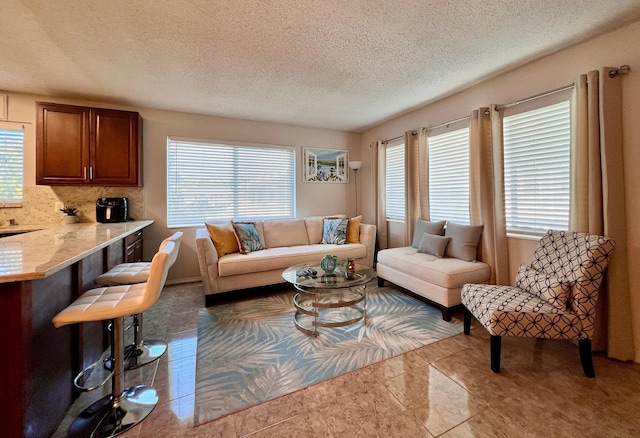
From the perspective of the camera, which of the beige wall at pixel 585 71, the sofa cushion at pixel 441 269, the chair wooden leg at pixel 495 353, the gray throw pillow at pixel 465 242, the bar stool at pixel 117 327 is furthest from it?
the gray throw pillow at pixel 465 242

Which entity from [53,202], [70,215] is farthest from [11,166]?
[70,215]

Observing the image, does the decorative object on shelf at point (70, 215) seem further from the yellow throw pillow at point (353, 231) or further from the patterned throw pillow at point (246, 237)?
the yellow throw pillow at point (353, 231)

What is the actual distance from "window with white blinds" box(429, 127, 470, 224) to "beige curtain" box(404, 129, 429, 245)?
102 millimetres

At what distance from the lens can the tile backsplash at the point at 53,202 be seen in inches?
125

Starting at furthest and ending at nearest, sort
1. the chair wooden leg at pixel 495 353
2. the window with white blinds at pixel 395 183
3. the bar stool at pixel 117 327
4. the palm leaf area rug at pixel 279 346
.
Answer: the window with white blinds at pixel 395 183
the chair wooden leg at pixel 495 353
the palm leaf area rug at pixel 279 346
the bar stool at pixel 117 327

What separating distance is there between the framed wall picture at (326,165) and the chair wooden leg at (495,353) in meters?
3.58

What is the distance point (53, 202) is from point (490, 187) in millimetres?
5304

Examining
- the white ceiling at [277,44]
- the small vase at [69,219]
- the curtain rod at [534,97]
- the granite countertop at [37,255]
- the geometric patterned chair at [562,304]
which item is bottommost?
the geometric patterned chair at [562,304]

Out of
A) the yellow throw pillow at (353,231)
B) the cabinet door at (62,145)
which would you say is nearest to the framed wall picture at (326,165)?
the yellow throw pillow at (353,231)

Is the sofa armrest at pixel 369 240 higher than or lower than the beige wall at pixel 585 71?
lower

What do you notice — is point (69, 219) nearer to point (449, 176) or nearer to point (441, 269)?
point (441, 269)

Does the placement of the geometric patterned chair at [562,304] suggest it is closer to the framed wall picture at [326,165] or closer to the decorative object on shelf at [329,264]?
the decorative object on shelf at [329,264]

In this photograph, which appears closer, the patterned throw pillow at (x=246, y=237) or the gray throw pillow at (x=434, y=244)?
the gray throw pillow at (x=434, y=244)

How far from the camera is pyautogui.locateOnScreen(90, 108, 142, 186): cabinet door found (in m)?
3.21
